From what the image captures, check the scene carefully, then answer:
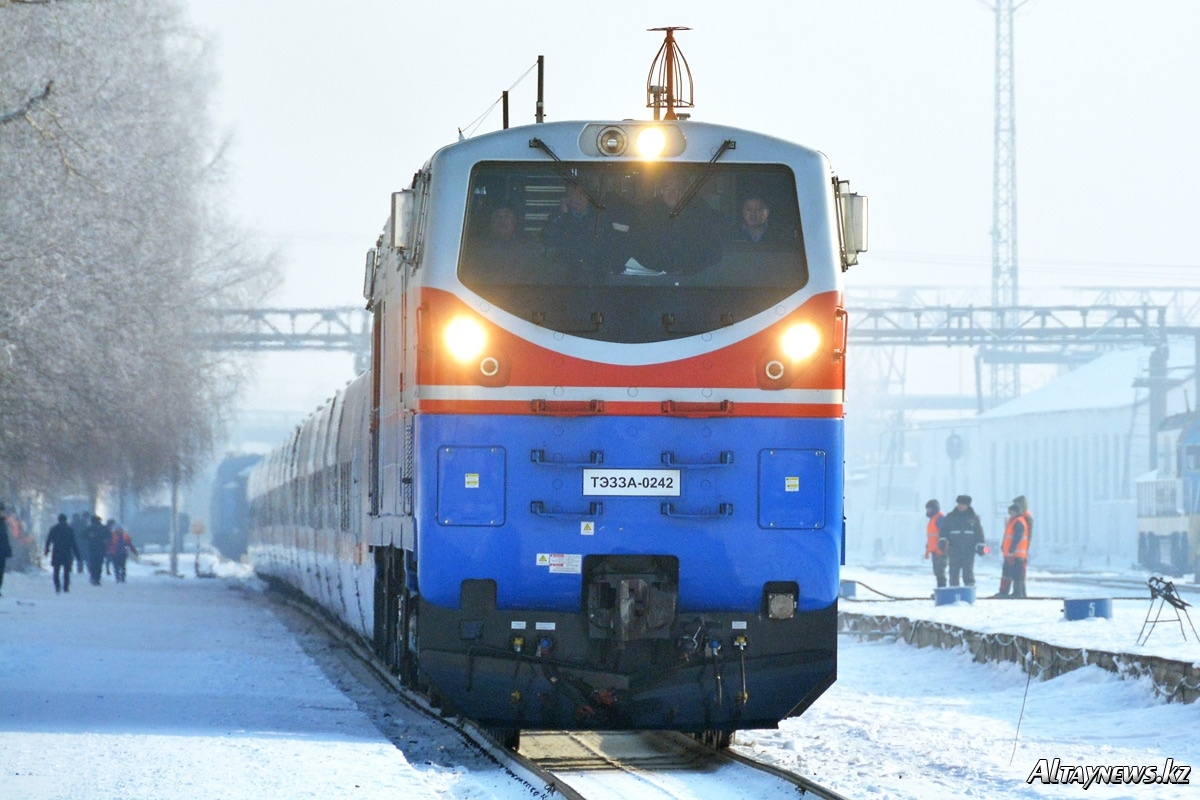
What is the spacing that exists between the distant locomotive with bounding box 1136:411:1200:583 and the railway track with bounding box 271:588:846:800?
96.9 feet

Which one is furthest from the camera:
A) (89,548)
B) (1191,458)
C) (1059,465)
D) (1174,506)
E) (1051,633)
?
(1059,465)

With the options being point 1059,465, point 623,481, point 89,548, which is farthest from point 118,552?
point 1059,465

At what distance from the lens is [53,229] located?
2817cm

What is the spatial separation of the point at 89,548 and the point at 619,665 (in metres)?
33.4

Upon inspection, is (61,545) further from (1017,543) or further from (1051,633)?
(1051,633)

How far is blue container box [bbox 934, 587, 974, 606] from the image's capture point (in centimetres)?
2422

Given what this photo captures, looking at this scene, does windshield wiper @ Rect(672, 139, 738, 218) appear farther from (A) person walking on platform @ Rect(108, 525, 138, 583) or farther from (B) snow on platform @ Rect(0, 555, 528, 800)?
(A) person walking on platform @ Rect(108, 525, 138, 583)

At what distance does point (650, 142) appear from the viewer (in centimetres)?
1031

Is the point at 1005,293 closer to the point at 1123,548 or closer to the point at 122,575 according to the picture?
the point at 1123,548

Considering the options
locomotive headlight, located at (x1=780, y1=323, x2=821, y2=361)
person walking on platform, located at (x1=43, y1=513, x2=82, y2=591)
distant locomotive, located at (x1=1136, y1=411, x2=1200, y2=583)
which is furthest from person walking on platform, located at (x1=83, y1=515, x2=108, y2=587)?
locomotive headlight, located at (x1=780, y1=323, x2=821, y2=361)

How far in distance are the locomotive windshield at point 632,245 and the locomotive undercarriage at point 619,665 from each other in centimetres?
143

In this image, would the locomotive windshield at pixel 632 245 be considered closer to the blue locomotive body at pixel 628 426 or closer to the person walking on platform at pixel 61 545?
the blue locomotive body at pixel 628 426

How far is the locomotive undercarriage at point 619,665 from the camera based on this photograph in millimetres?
10023

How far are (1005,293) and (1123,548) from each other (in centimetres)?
2097
